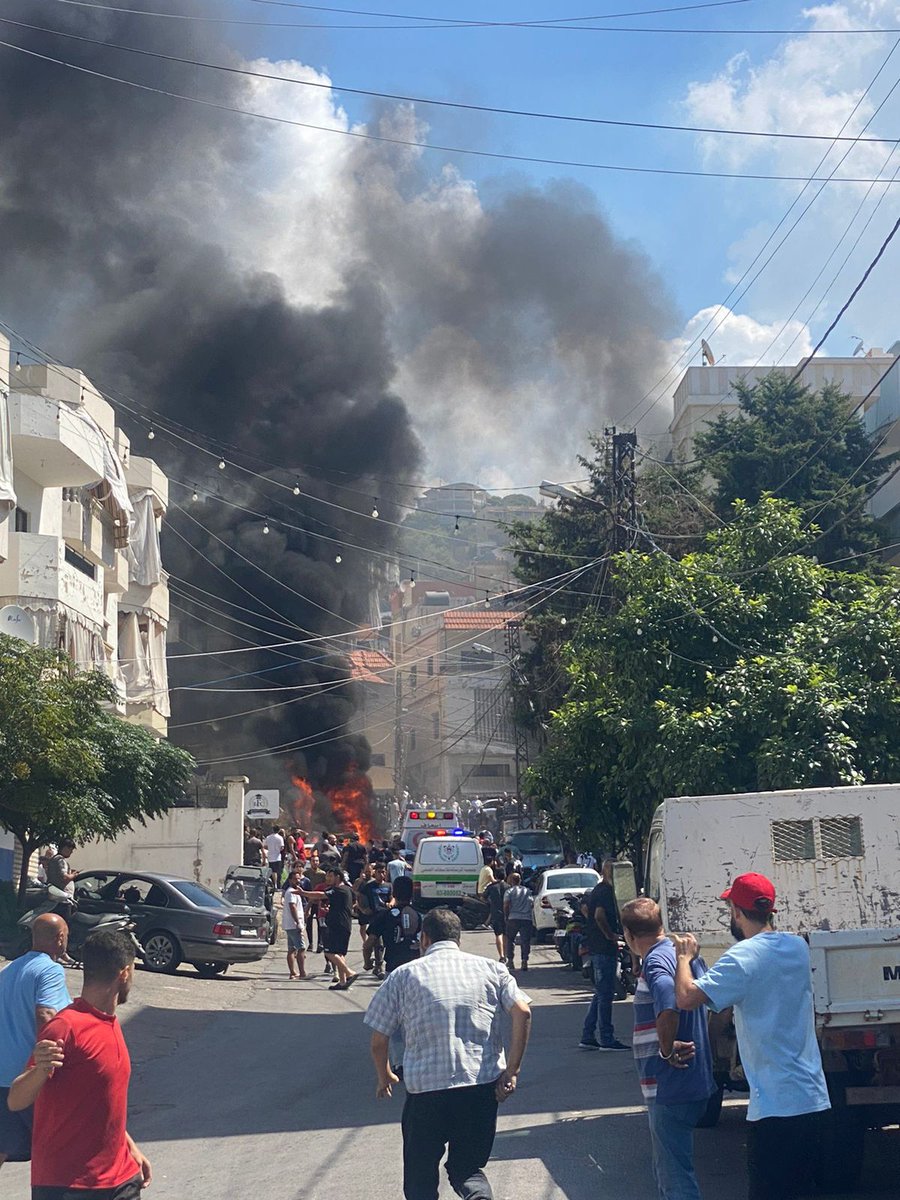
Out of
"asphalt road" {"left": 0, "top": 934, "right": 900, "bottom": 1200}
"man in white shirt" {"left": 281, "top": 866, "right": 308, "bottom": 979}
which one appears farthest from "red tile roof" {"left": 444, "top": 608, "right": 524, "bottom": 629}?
"asphalt road" {"left": 0, "top": 934, "right": 900, "bottom": 1200}

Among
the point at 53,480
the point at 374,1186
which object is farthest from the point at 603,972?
the point at 53,480

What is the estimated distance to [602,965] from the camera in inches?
483

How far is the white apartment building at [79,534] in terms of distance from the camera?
2600 cm

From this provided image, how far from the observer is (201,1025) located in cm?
1473

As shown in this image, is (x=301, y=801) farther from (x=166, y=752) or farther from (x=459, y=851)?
(x=166, y=752)

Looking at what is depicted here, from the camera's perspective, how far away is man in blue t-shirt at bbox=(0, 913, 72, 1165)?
5633 mm

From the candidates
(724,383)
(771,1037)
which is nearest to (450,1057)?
(771,1037)

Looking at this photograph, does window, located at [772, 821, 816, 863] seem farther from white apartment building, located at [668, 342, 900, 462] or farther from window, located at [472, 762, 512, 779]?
window, located at [472, 762, 512, 779]

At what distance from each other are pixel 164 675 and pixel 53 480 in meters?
11.6

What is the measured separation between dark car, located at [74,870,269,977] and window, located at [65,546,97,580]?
11.2 meters

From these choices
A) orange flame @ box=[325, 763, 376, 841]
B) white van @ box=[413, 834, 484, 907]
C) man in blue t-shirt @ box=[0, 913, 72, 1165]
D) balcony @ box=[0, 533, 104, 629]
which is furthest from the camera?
orange flame @ box=[325, 763, 376, 841]

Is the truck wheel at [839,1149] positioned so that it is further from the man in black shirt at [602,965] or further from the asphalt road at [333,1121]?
the man in black shirt at [602,965]

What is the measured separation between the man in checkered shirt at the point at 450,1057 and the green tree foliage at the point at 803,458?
27.6 m

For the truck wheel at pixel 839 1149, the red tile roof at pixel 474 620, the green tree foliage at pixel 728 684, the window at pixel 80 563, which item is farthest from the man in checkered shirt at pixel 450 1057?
the red tile roof at pixel 474 620
